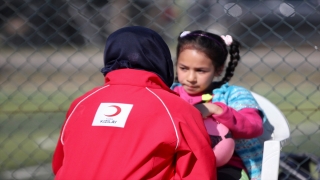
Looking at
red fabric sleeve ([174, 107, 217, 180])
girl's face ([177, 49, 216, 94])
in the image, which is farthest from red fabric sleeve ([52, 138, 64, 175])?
girl's face ([177, 49, 216, 94])

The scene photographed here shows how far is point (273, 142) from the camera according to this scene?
8.05ft

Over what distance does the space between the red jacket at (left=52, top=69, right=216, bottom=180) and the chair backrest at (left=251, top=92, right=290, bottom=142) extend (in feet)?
2.58

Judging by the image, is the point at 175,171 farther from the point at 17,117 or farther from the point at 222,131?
the point at 17,117

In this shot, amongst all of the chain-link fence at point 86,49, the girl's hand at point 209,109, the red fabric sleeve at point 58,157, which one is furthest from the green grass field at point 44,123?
the red fabric sleeve at point 58,157

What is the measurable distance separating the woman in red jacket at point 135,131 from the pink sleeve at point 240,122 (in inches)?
16.0

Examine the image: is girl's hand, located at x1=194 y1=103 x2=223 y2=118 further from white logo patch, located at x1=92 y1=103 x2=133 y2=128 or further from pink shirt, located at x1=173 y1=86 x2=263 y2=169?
white logo patch, located at x1=92 y1=103 x2=133 y2=128

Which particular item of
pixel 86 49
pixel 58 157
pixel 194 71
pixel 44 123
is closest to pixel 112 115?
pixel 58 157

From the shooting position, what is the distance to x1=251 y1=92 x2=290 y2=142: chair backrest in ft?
9.24

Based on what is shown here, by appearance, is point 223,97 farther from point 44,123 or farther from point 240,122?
point 44,123

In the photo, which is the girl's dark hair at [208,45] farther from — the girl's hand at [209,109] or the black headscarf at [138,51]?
the black headscarf at [138,51]

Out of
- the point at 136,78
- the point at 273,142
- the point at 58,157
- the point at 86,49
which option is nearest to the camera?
the point at 136,78

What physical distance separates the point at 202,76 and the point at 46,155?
3.16m

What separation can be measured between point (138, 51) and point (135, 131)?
35cm

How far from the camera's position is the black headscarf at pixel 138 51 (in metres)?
2.21
